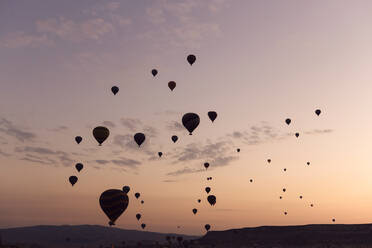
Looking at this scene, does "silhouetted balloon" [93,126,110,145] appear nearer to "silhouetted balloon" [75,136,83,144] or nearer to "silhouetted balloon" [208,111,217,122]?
"silhouetted balloon" [75,136,83,144]

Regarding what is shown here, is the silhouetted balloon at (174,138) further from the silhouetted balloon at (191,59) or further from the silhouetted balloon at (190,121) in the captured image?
the silhouetted balloon at (191,59)

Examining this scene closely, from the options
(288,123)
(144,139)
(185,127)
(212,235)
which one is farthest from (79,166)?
(212,235)

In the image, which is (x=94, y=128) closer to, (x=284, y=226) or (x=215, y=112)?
(x=215, y=112)

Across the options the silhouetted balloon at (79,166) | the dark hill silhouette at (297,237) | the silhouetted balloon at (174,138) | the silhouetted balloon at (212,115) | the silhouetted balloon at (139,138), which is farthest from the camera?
A: the dark hill silhouette at (297,237)

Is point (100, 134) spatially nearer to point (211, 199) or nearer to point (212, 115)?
point (212, 115)

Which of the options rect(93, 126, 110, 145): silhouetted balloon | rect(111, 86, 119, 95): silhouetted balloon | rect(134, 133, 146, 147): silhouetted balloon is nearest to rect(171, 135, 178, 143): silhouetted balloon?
Result: rect(134, 133, 146, 147): silhouetted balloon

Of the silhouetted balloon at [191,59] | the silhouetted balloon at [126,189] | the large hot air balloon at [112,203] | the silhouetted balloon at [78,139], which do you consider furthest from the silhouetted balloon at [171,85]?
the silhouetted balloon at [126,189]

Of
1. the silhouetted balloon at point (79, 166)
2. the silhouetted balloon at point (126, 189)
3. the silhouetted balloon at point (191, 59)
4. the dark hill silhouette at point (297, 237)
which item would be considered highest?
the silhouetted balloon at point (191, 59)
